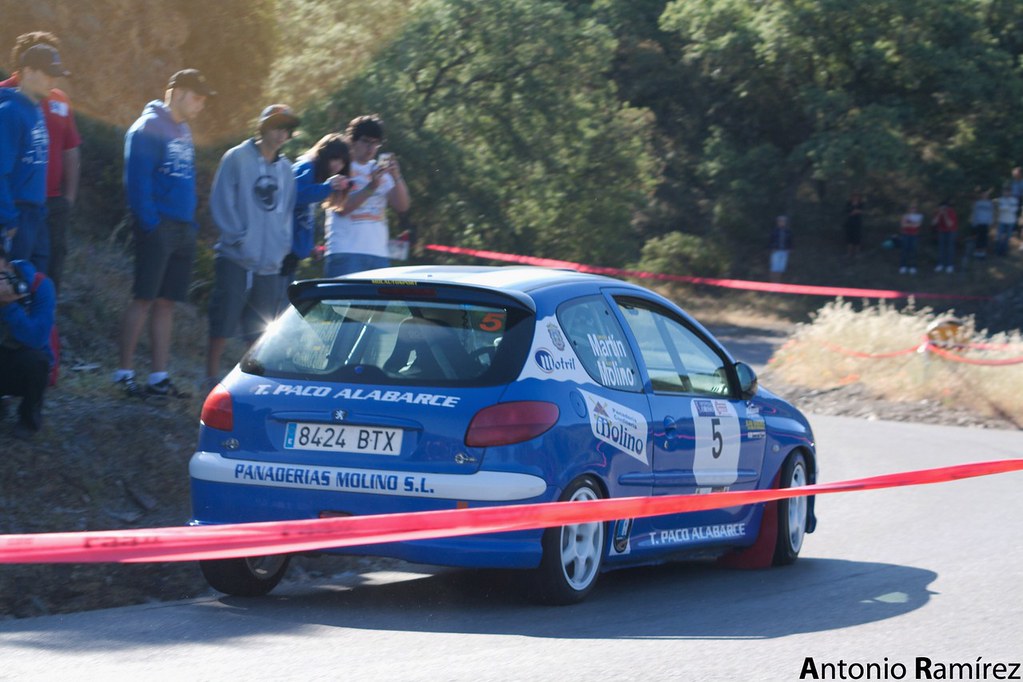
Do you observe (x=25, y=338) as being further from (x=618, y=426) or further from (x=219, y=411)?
(x=618, y=426)

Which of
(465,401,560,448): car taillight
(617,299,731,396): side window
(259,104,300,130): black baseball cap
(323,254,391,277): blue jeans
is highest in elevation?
(259,104,300,130): black baseball cap

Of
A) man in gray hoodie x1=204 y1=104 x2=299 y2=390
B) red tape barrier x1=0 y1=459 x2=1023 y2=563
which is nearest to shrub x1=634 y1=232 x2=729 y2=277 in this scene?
man in gray hoodie x1=204 y1=104 x2=299 y2=390

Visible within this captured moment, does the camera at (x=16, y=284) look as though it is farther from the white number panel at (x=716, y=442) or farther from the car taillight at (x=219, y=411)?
the white number panel at (x=716, y=442)

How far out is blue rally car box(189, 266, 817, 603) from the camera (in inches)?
272

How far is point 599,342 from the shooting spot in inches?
308

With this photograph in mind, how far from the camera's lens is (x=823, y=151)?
37281 mm

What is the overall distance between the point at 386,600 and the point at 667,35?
36.9 m

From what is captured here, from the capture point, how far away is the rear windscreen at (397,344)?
7172 millimetres

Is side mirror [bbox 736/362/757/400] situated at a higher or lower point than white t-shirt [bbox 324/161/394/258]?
lower

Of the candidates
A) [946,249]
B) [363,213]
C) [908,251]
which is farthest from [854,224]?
[363,213]

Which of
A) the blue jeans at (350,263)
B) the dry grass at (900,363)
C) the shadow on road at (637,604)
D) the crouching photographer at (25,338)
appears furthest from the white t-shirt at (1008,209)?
the crouching photographer at (25,338)

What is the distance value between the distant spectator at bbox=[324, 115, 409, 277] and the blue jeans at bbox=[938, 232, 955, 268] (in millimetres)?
28840

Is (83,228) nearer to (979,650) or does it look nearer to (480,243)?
(979,650)

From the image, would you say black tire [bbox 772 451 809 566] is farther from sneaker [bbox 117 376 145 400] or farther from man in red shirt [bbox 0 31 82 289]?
man in red shirt [bbox 0 31 82 289]
